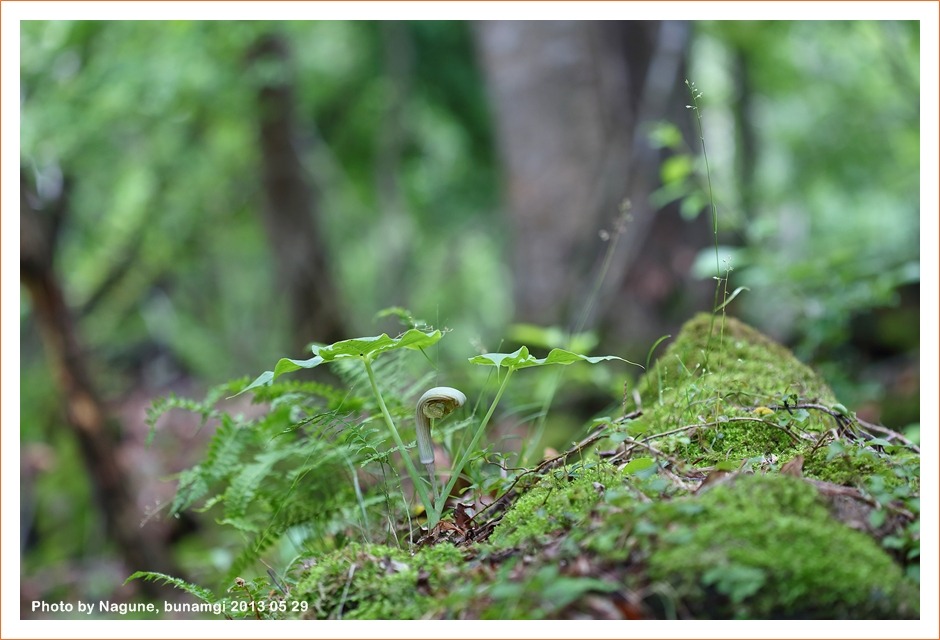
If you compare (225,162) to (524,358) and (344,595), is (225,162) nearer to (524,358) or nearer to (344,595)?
(524,358)

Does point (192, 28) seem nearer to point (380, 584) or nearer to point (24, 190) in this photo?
point (24, 190)

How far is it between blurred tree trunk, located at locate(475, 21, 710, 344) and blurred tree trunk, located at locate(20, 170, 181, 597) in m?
3.53

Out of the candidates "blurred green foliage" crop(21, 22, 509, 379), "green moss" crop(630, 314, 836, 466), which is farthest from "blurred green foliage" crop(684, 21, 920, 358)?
"green moss" crop(630, 314, 836, 466)

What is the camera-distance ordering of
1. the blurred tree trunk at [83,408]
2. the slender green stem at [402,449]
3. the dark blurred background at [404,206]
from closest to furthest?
1. the slender green stem at [402,449]
2. the dark blurred background at [404,206]
3. the blurred tree trunk at [83,408]

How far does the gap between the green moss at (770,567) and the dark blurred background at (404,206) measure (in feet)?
3.31

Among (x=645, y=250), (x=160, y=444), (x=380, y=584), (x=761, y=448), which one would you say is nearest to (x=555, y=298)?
(x=645, y=250)

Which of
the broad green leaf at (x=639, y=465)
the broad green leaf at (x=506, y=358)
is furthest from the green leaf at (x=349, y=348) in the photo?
the broad green leaf at (x=639, y=465)

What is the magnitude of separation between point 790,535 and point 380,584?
2.62ft

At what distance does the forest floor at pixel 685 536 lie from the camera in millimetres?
1331

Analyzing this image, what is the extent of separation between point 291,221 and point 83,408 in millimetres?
3315

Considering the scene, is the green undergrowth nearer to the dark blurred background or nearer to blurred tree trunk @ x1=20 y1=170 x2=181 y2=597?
the dark blurred background

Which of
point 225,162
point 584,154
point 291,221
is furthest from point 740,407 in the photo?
point 225,162

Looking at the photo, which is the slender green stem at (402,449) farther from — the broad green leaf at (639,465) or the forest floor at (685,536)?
the broad green leaf at (639,465)

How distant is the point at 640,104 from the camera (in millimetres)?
6008
